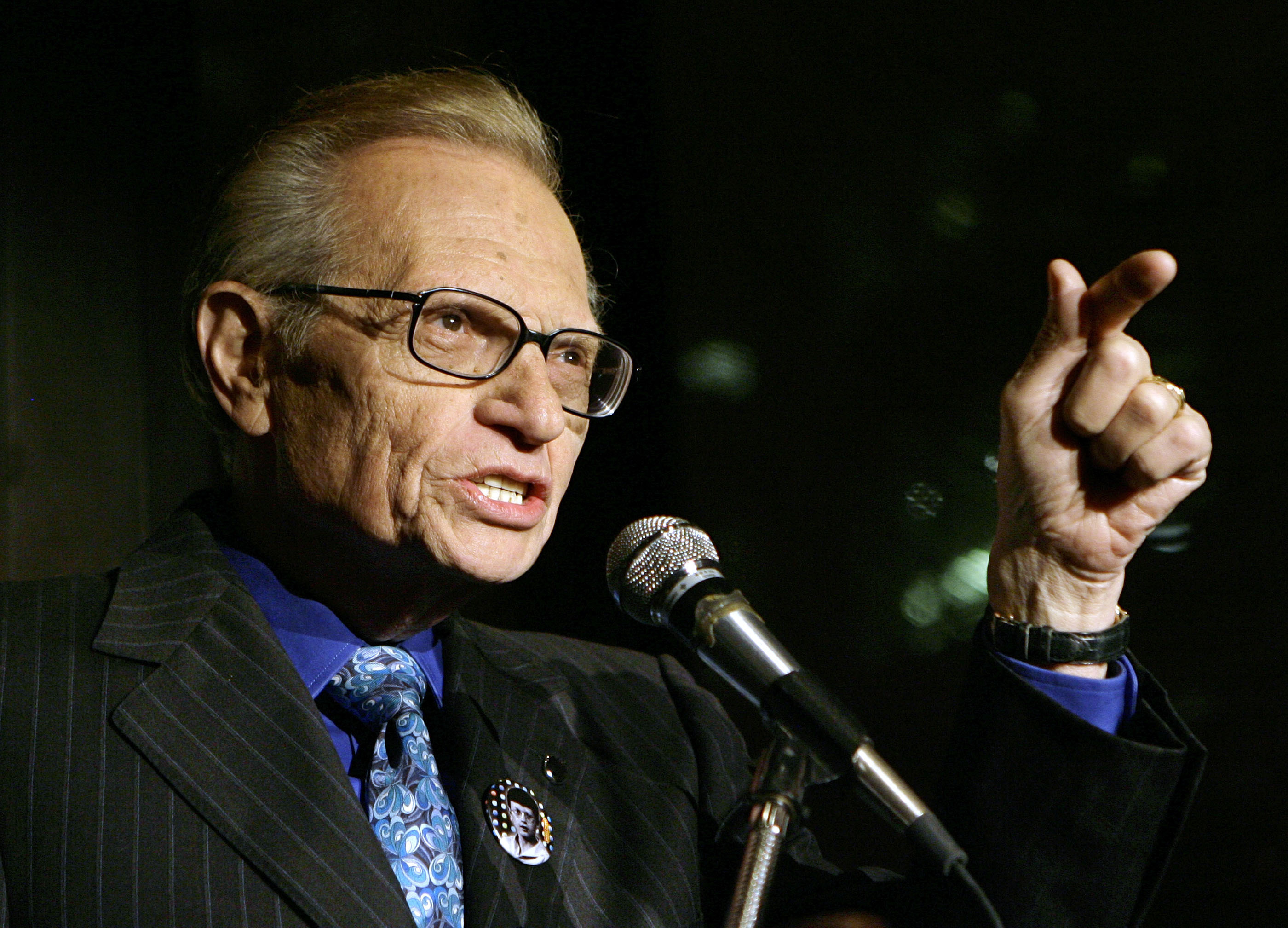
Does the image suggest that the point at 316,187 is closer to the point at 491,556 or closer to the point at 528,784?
the point at 491,556

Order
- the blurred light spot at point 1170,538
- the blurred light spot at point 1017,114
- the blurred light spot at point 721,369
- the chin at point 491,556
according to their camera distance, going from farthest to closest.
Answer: the blurred light spot at point 721,369 → the blurred light spot at point 1017,114 → the blurred light spot at point 1170,538 → the chin at point 491,556

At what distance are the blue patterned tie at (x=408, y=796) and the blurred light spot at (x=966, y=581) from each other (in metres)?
1.20

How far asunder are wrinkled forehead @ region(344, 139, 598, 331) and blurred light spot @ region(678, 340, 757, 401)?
0.86 meters

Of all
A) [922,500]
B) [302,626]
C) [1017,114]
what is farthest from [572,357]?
[1017,114]

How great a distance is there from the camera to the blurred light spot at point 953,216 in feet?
6.98

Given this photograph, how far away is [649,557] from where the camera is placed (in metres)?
1.10

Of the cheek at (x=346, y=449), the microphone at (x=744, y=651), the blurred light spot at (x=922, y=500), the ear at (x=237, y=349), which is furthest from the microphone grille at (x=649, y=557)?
the blurred light spot at (x=922, y=500)

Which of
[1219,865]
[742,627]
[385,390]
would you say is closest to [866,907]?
[1219,865]

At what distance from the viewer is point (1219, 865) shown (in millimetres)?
1709

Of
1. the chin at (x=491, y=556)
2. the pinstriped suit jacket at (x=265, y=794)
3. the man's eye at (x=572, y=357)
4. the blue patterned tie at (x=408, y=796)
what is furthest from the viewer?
the man's eye at (x=572, y=357)

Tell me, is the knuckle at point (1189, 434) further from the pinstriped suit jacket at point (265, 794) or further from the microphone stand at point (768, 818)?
the microphone stand at point (768, 818)

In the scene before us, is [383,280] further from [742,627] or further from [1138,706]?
[1138,706]

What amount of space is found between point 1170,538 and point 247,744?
1552mm

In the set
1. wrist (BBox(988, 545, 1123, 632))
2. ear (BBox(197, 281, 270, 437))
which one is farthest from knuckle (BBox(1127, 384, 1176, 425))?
ear (BBox(197, 281, 270, 437))
